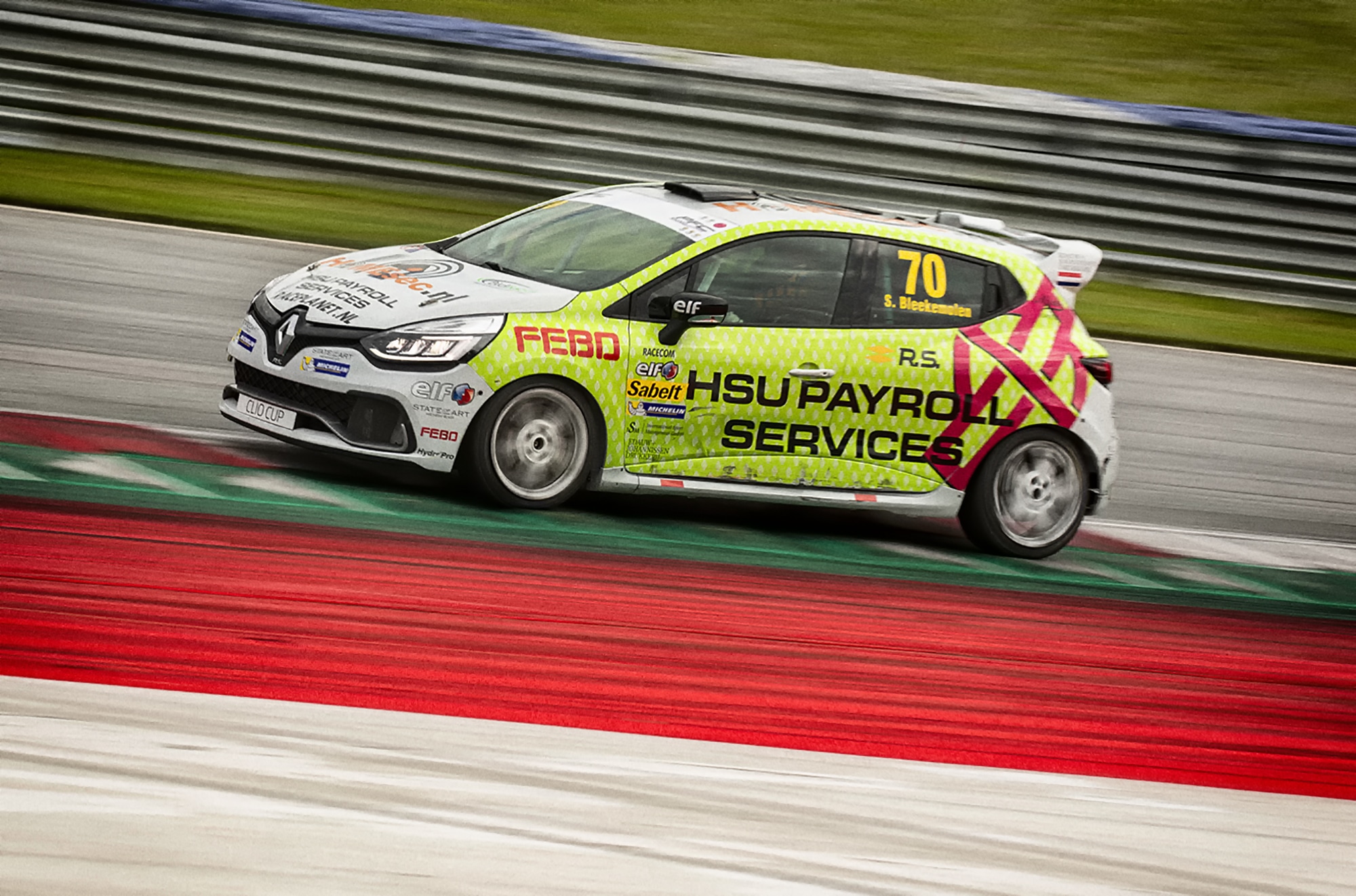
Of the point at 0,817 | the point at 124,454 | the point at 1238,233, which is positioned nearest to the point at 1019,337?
the point at 124,454

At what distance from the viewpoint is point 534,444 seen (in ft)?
25.1

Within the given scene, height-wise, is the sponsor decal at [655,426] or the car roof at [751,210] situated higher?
the car roof at [751,210]

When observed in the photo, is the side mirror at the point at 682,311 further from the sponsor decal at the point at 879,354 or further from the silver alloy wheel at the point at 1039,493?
the silver alloy wheel at the point at 1039,493

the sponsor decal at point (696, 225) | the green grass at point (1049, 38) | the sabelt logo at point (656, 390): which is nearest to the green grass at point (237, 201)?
the green grass at point (1049, 38)

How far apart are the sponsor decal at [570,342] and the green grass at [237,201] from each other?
20.5ft

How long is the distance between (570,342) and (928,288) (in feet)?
6.46

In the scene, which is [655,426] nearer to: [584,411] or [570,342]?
[584,411]

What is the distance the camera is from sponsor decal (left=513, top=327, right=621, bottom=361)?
751cm

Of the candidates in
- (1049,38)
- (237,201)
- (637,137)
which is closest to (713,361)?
(637,137)

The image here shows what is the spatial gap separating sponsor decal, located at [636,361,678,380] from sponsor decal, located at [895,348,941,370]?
1173 millimetres

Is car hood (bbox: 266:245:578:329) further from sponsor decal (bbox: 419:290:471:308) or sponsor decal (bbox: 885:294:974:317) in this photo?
sponsor decal (bbox: 885:294:974:317)

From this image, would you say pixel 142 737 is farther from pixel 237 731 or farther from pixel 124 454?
pixel 124 454

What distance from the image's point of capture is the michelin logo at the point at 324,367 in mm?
7445

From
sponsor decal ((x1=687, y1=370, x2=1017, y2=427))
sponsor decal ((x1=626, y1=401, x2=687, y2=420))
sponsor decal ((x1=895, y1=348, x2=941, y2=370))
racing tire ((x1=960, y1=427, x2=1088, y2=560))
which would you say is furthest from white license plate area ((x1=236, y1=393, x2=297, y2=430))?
racing tire ((x1=960, y1=427, x2=1088, y2=560))
